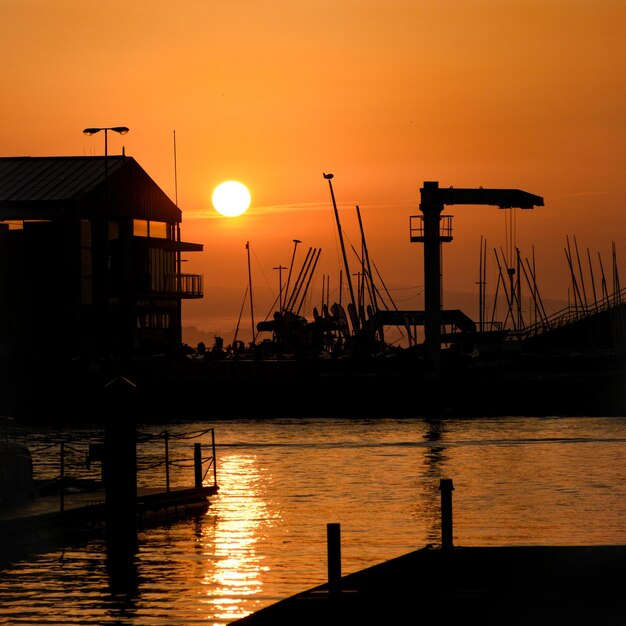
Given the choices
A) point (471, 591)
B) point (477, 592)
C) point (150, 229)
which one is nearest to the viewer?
point (477, 592)

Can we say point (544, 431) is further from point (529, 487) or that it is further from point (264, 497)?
point (264, 497)

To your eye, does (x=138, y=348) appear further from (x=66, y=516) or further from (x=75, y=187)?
(x=66, y=516)

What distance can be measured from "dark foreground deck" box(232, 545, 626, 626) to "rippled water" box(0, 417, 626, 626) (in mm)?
2859

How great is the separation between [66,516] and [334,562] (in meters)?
11.8

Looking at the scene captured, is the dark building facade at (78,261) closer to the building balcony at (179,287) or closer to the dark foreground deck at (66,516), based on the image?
the building balcony at (179,287)

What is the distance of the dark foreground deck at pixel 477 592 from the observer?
18472 millimetres

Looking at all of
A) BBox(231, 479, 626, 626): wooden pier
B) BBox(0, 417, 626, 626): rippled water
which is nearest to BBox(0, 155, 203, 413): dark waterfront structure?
BBox(0, 417, 626, 626): rippled water

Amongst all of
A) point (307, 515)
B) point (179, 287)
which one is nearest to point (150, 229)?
point (179, 287)

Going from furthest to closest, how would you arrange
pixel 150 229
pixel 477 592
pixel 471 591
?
pixel 150 229 < pixel 471 591 < pixel 477 592

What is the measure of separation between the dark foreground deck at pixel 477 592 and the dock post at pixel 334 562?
12cm

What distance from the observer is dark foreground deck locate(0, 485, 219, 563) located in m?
29.0

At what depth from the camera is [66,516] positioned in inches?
1208

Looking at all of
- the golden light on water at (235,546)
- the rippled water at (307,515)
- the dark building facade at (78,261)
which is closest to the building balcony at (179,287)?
the dark building facade at (78,261)

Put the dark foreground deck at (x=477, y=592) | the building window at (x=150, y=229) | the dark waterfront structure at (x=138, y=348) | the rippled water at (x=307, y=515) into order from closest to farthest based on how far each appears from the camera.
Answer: the dark foreground deck at (x=477, y=592) → the rippled water at (x=307, y=515) → the dark waterfront structure at (x=138, y=348) → the building window at (x=150, y=229)
